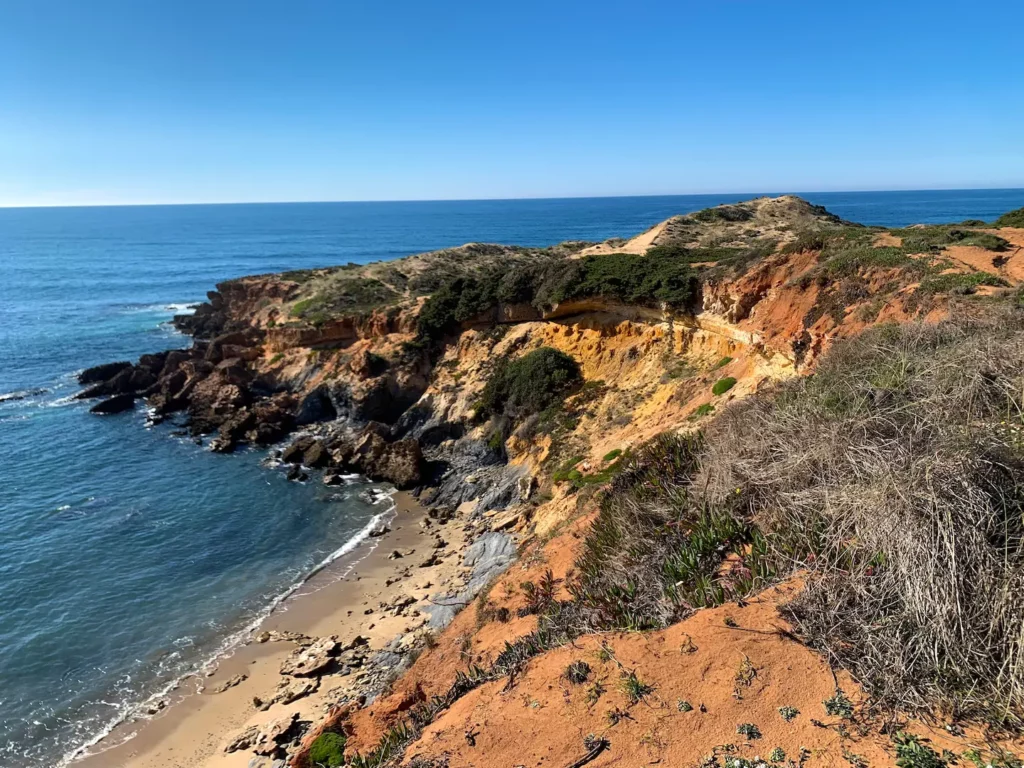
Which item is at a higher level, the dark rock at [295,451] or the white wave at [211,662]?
the dark rock at [295,451]

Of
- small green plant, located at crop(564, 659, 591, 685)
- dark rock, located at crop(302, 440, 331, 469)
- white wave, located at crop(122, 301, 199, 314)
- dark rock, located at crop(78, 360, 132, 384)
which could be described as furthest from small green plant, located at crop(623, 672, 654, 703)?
white wave, located at crop(122, 301, 199, 314)

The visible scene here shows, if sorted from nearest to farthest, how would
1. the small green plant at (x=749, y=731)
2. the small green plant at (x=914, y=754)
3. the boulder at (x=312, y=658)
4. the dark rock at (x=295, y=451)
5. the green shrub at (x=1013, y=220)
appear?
the small green plant at (x=914, y=754)
the small green plant at (x=749, y=731)
the boulder at (x=312, y=658)
the green shrub at (x=1013, y=220)
the dark rock at (x=295, y=451)

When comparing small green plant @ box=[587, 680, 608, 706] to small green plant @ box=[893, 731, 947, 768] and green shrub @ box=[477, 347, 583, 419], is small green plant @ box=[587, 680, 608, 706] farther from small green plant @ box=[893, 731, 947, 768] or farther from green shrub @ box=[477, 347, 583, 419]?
green shrub @ box=[477, 347, 583, 419]

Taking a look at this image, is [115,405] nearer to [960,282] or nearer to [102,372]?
[102,372]

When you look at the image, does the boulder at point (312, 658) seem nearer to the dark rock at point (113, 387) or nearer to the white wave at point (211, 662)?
the white wave at point (211, 662)

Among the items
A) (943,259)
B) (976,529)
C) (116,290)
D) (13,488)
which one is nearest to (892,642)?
(976,529)

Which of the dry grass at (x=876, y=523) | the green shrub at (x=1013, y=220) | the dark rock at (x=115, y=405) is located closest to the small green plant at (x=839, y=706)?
the dry grass at (x=876, y=523)
